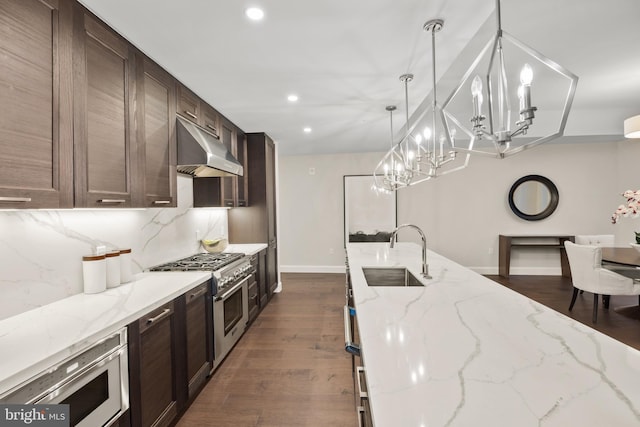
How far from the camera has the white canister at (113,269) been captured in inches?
75.2

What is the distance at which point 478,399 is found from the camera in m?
0.75

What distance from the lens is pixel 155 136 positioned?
7.13 ft

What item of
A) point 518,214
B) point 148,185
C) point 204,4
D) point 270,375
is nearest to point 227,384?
point 270,375

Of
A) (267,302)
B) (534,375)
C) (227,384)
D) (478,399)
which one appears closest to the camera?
(478,399)

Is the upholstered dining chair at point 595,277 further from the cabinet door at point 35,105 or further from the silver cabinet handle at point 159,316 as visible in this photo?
the cabinet door at point 35,105

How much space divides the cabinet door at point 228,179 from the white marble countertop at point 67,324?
57.8 inches

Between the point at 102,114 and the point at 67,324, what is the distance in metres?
1.15

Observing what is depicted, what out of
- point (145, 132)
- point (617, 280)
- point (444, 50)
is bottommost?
point (617, 280)

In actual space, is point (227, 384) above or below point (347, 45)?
below

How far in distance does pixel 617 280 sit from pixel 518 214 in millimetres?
2507

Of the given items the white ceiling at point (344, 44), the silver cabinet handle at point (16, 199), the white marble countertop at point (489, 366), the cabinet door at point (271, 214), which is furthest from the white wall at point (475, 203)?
the silver cabinet handle at point (16, 199)

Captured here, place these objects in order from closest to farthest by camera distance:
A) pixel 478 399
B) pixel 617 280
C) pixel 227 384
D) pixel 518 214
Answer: pixel 478 399 → pixel 227 384 → pixel 617 280 → pixel 518 214

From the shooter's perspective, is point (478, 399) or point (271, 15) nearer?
point (478, 399)

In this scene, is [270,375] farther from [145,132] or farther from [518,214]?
[518,214]
